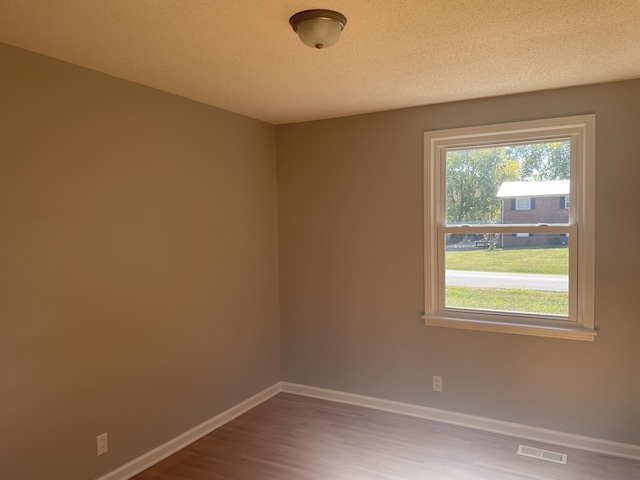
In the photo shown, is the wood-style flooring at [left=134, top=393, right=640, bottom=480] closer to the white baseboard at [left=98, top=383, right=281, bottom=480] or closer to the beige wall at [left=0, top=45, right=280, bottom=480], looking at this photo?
the white baseboard at [left=98, top=383, right=281, bottom=480]

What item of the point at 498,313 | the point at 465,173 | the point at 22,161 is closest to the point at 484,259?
the point at 498,313

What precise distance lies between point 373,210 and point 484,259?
945mm

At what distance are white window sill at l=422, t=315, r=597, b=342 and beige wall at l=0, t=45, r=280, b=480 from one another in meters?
1.59

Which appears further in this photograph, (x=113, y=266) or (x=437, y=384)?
(x=437, y=384)

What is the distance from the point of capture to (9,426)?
2205mm

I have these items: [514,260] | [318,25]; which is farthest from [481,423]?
[318,25]

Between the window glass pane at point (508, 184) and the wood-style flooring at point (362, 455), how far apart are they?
1577 mm

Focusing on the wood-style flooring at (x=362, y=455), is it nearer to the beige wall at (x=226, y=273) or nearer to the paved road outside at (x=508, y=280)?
the beige wall at (x=226, y=273)

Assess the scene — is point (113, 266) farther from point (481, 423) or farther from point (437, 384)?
point (481, 423)

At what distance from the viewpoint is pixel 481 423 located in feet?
11.1

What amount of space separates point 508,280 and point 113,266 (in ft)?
8.88

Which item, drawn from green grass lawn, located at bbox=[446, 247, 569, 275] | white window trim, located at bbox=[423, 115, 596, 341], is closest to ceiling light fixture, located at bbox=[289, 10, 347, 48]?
white window trim, located at bbox=[423, 115, 596, 341]

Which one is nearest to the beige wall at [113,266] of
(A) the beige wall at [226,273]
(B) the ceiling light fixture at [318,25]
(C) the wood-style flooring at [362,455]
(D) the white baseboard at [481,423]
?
(A) the beige wall at [226,273]

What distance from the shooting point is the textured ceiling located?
186 centimetres
